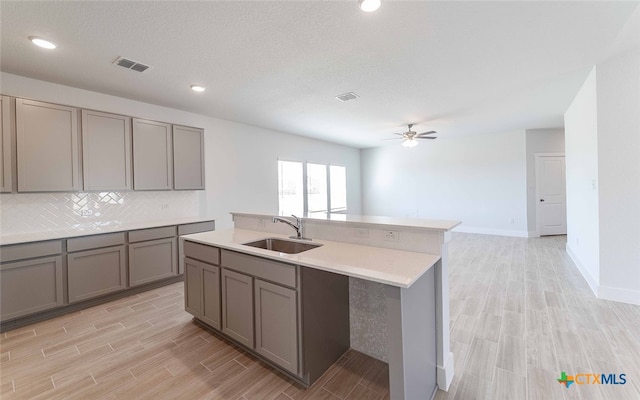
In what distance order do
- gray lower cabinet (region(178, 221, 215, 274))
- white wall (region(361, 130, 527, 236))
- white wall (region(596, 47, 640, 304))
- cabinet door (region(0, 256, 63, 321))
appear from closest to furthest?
cabinet door (region(0, 256, 63, 321)) < white wall (region(596, 47, 640, 304)) < gray lower cabinet (region(178, 221, 215, 274)) < white wall (region(361, 130, 527, 236))

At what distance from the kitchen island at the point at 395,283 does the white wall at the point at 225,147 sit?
4.62 ft

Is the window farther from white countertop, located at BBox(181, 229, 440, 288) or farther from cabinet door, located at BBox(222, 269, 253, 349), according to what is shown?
white countertop, located at BBox(181, 229, 440, 288)

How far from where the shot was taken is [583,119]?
379 cm

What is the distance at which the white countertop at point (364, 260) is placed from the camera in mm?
1410

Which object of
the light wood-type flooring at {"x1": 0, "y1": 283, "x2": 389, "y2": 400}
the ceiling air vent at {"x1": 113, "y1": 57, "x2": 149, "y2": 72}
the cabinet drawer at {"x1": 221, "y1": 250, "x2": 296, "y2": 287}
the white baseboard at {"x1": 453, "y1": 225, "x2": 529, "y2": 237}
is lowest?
the light wood-type flooring at {"x1": 0, "y1": 283, "x2": 389, "y2": 400}

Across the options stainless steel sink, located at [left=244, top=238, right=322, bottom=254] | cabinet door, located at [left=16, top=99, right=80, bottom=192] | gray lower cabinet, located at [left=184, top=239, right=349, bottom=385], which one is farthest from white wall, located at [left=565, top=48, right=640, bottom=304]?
cabinet door, located at [left=16, top=99, right=80, bottom=192]

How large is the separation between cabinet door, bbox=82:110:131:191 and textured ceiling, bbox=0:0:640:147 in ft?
1.44

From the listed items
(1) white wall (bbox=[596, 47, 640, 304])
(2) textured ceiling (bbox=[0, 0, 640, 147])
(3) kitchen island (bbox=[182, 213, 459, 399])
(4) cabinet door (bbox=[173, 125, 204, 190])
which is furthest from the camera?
(4) cabinet door (bbox=[173, 125, 204, 190])

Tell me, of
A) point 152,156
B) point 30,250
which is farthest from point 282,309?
point 152,156

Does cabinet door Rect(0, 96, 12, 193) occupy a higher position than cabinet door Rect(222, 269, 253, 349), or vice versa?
cabinet door Rect(0, 96, 12, 193)

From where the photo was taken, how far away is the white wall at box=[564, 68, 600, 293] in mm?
3271

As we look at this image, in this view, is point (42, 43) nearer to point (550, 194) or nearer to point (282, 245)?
point (282, 245)

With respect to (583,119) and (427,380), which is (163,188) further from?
(583,119)

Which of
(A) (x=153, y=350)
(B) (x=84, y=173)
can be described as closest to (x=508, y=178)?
(A) (x=153, y=350)
